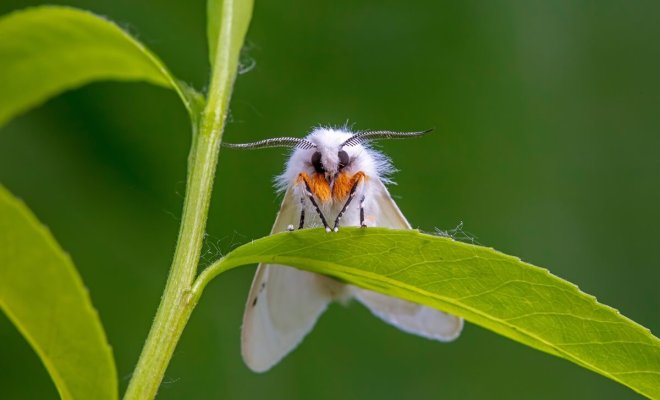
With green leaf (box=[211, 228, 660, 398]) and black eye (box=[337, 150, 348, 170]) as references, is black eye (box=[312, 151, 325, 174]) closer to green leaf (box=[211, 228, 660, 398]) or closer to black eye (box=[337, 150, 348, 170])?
black eye (box=[337, 150, 348, 170])

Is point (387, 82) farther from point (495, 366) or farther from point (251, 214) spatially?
point (495, 366)

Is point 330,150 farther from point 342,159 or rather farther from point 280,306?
point 280,306

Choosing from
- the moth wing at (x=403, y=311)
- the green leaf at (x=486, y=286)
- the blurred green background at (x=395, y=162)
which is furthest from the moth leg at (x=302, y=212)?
the blurred green background at (x=395, y=162)

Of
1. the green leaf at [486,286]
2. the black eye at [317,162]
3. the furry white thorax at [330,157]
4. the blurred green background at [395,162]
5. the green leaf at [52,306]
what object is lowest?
→ the green leaf at [52,306]

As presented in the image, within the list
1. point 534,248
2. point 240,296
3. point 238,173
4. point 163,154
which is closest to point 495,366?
point 534,248

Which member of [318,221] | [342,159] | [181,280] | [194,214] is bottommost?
[181,280]

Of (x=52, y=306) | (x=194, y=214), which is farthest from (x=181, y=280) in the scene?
(x=52, y=306)

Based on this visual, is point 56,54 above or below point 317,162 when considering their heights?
below

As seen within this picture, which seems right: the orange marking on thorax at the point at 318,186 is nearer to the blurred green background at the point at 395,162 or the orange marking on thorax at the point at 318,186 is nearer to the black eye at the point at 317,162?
the black eye at the point at 317,162
